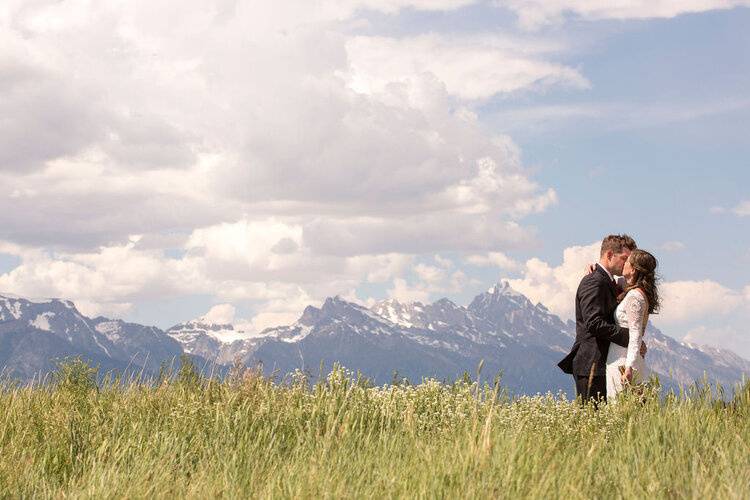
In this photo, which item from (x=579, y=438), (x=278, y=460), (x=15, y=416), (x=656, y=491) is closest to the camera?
(x=656, y=491)

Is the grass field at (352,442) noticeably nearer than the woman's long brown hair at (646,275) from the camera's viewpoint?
Yes

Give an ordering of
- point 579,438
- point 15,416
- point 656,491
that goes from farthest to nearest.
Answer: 1. point 15,416
2. point 579,438
3. point 656,491

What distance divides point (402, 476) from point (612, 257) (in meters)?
6.28

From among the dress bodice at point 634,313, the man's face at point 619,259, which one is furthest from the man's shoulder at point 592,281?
the dress bodice at point 634,313

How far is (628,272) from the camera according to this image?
11445 millimetres

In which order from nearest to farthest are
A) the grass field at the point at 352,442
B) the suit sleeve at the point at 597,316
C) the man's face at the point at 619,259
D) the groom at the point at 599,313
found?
the grass field at the point at 352,442 → the suit sleeve at the point at 597,316 → the groom at the point at 599,313 → the man's face at the point at 619,259

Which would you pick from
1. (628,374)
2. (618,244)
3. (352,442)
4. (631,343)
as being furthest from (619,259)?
(352,442)

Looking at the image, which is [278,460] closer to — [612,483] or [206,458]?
[206,458]

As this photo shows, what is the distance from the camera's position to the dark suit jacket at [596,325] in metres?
11.5

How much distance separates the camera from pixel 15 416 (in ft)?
30.3

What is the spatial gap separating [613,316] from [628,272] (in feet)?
2.62

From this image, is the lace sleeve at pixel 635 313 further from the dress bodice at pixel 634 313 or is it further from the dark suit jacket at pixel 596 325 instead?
the dark suit jacket at pixel 596 325

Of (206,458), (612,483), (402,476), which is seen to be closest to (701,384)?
(612,483)

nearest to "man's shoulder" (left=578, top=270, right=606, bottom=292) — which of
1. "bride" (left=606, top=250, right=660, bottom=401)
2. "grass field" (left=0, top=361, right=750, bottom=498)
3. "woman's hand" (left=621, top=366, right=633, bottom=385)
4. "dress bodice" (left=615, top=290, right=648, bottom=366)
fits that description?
"bride" (left=606, top=250, right=660, bottom=401)
